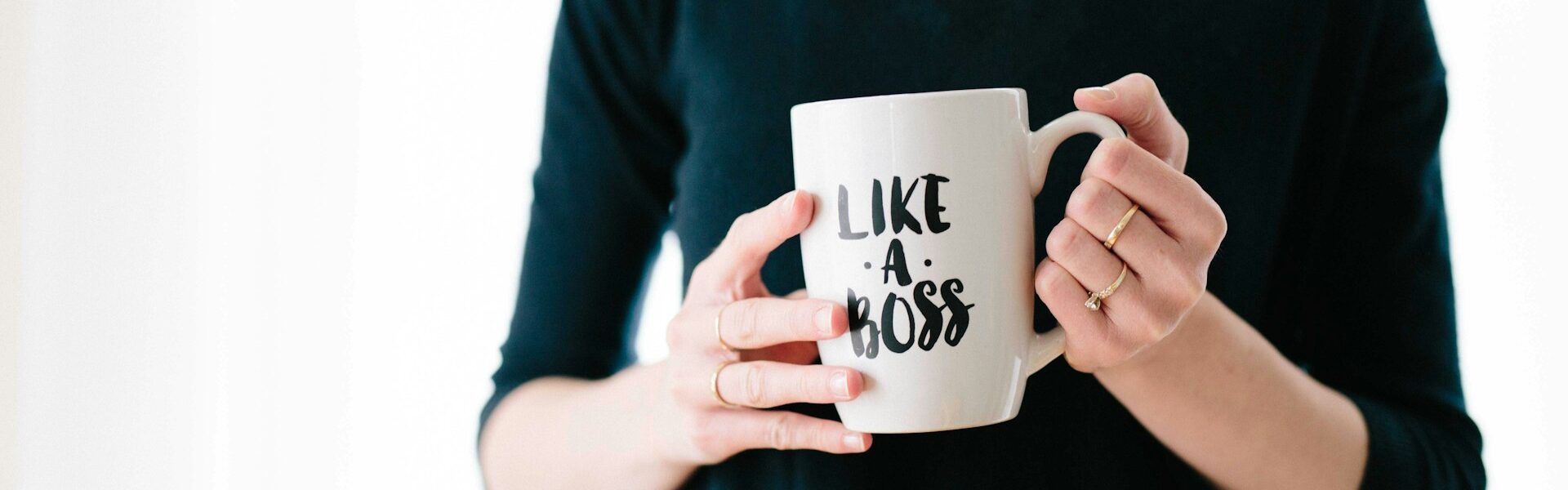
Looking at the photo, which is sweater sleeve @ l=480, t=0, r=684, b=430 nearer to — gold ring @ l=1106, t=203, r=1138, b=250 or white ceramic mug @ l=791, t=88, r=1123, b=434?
white ceramic mug @ l=791, t=88, r=1123, b=434

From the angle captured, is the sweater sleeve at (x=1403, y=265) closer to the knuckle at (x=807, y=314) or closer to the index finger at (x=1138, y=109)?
the index finger at (x=1138, y=109)

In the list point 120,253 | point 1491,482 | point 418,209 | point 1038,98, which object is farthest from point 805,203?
point 1491,482

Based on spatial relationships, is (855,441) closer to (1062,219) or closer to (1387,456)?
(1062,219)

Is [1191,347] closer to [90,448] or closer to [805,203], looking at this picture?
[805,203]

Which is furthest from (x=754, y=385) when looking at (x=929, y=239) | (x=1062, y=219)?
(x=1062, y=219)

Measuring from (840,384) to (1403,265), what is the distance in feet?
1.67

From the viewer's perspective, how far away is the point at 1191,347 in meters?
0.71

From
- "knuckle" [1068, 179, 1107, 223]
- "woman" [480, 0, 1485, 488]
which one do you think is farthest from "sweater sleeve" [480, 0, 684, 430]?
"knuckle" [1068, 179, 1107, 223]

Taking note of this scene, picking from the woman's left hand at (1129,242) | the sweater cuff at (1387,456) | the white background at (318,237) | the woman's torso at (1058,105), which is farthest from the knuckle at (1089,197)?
the white background at (318,237)

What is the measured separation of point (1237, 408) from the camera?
2.46ft

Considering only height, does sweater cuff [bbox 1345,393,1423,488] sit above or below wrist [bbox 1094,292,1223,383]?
below

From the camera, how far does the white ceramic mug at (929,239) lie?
1.83 feet

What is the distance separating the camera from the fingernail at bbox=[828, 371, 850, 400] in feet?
1.94

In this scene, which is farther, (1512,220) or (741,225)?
(1512,220)
